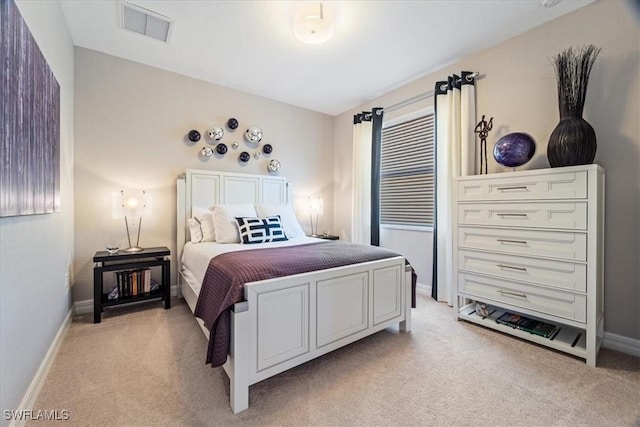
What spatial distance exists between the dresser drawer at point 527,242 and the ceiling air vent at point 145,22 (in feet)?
10.6

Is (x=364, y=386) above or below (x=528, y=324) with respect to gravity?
below

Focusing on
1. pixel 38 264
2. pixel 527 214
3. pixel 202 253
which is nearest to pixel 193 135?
pixel 202 253

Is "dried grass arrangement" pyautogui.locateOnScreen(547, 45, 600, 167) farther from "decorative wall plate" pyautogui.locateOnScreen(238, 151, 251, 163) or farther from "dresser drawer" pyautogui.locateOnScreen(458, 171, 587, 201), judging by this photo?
"decorative wall plate" pyautogui.locateOnScreen(238, 151, 251, 163)

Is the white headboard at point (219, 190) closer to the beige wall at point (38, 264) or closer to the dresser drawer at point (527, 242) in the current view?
the beige wall at point (38, 264)

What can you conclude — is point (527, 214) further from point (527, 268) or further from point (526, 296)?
point (526, 296)

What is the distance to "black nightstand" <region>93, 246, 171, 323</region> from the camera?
245 centimetres

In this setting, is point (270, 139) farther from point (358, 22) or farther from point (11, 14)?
point (11, 14)

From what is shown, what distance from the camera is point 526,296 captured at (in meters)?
2.10

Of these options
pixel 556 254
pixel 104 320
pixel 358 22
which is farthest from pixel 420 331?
pixel 104 320

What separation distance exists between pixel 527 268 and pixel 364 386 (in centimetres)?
155

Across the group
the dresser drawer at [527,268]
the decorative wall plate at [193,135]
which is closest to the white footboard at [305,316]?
the dresser drawer at [527,268]

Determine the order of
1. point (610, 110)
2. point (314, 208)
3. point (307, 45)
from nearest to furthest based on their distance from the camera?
point (610, 110), point (307, 45), point (314, 208)

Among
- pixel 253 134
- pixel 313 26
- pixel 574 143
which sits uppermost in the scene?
pixel 313 26

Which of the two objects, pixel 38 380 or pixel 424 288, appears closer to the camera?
pixel 38 380
